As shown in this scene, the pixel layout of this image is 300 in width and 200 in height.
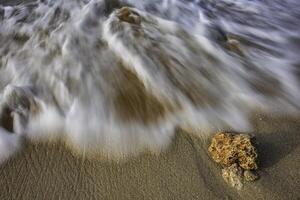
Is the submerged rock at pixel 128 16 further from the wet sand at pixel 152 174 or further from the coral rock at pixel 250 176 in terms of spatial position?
the coral rock at pixel 250 176

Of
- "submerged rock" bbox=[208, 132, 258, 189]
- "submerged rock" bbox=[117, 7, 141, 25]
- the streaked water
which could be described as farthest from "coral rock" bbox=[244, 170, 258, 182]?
"submerged rock" bbox=[117, 7, 141, 25]

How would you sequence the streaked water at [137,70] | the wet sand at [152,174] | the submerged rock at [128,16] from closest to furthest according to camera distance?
the wet sand at [152,174]
the streaked water at [137,70]
the submerged rock at [128,16]

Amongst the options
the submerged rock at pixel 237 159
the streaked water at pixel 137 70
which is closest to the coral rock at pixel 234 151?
the submerged rock at pixel 237 159

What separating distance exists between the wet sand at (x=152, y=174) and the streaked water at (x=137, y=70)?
4.4 inches

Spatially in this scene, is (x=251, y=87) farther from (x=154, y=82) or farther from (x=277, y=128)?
(x=154, y=82)

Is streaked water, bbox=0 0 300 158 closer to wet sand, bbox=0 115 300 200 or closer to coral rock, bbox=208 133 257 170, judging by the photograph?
wet sand, bbox=0 115 300 200

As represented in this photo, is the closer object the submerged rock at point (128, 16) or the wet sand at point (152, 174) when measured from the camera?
the wet sand at point (152, 174)

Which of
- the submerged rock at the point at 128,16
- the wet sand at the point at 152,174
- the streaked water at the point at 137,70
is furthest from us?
the submerged rock at the point at 128,16

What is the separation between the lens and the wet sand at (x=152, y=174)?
2180 mm

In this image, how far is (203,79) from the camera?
9.78 feet

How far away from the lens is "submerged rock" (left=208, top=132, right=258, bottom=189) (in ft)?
7.21

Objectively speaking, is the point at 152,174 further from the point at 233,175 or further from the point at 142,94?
the point at 142,94

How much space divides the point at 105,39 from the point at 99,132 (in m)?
1.26

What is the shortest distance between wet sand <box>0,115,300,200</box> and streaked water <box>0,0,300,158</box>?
0.11 metres
